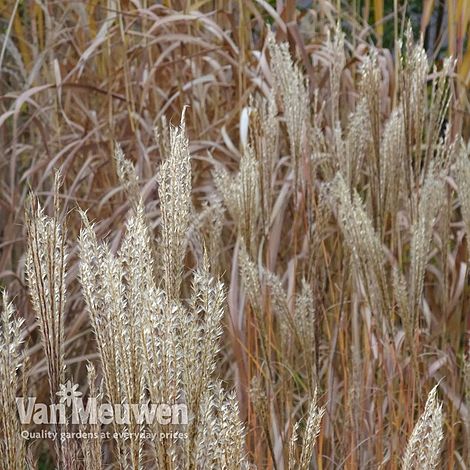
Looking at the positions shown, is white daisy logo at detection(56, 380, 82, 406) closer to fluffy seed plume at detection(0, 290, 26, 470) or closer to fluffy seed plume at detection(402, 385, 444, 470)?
fluffy seed plume at detection(0, 290, 26, 470)

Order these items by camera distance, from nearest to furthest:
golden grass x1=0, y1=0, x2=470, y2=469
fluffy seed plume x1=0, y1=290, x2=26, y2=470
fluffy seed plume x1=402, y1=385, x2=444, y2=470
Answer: fluffy seed plume x1=0, y1=290, x2=26, y2=470, fluffy seed plume x1=402, y1=385, x2=444, y2=470, golden grass x1=0, y1=0, x2=470, y2=469

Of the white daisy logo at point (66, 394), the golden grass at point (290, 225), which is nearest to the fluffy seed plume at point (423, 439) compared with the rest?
the golden grass at point (290, 225)

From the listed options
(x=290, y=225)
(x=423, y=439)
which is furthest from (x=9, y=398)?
(x=290, y=225)

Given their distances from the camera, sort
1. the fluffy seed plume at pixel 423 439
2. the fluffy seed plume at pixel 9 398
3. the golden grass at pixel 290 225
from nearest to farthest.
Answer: the fluffy seed plume at pixel 9 398 → the fluffy seed plume at pixel 423 439 → the golden grass at pixel 290 225

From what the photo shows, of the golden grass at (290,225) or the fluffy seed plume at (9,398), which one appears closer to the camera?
the fluffy seed plume at (9,398)

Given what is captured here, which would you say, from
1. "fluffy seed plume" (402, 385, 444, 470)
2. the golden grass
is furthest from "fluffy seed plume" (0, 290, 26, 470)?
"fluffy seed plume" (402, 385, 444, 470)

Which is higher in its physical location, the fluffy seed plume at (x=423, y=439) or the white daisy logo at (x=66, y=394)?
the white daisy logo at (x=66, y=394)

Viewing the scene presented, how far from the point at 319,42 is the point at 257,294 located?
5.03 feet

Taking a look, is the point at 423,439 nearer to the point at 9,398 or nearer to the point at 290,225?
the point at 9,398

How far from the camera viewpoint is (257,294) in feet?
5.25

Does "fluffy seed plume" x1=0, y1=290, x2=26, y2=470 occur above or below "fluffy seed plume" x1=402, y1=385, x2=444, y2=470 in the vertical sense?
above

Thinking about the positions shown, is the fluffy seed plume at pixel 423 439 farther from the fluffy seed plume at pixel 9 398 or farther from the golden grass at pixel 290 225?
the fluffy seed plume at pixel 9 398

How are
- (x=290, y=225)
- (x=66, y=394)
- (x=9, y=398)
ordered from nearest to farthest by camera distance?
(x=9, y=398)
(x=66, y=394)
(x=290, y=225)

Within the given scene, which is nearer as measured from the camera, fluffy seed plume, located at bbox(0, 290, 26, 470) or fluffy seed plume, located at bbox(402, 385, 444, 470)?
fluffy seed plume, located at bbox(0, 290, 26, 470)
